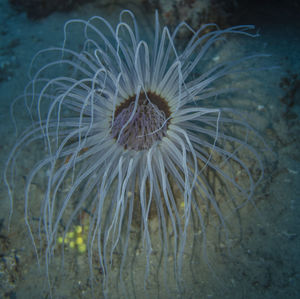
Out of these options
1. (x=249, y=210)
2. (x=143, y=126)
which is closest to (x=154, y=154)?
(x=143, y=126)

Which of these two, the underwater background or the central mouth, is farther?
the central mouth

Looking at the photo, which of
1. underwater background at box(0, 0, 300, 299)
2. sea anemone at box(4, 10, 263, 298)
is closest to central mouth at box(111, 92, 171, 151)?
sea anemone at box(4, 10, 263, 298)

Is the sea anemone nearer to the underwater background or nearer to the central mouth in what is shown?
the central mouth

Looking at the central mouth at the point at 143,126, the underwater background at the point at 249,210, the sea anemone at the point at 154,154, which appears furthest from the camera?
the central mouth at the point at 143,126

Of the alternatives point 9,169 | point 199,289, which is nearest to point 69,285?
point 199,289

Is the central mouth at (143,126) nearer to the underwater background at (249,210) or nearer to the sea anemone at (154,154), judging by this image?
the sea anemone at (154,154)

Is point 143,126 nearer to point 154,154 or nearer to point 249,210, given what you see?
point 154,154

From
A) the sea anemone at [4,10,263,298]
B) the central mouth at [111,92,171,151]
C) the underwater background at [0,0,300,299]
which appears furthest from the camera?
the central mouth at [111,92,171,151]

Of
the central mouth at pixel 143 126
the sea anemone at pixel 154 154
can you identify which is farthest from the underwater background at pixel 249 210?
the central mouth at pixel 143 126
